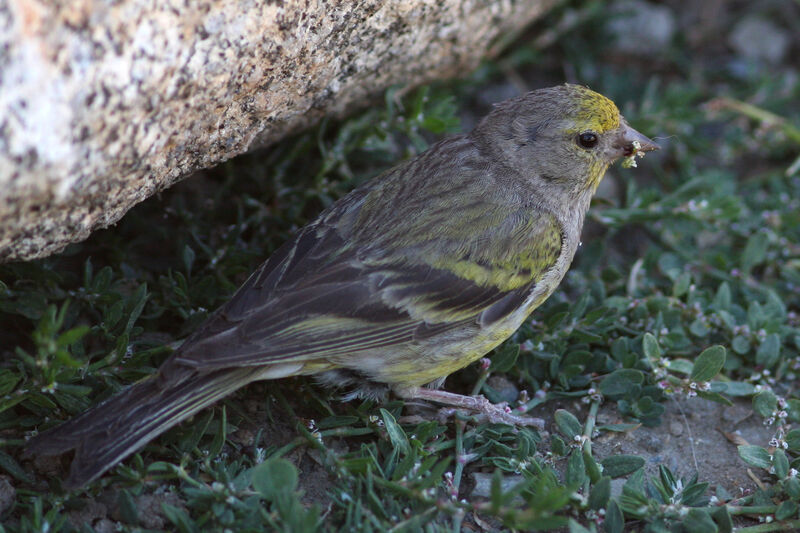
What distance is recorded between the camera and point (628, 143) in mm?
3926

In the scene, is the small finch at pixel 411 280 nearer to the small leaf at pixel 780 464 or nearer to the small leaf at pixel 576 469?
the small leaf at pixel 576 469

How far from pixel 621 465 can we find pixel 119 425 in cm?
200

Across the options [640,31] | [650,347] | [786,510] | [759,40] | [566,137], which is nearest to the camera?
[786,510]

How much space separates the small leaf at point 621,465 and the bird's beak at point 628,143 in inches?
56.6

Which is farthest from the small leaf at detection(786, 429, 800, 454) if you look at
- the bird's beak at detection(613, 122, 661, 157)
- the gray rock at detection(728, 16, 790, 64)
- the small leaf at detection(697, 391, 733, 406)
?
the gray rock at detection(728, 16, 790, 64)

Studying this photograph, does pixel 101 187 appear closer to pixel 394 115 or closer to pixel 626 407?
pixel 394 115

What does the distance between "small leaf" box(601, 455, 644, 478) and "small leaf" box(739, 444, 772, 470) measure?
0.46 metres

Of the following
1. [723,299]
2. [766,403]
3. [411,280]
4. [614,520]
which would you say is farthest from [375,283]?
[723,299]

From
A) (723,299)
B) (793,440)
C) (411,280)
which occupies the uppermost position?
(411,280)

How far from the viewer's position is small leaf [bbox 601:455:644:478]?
3.39 m

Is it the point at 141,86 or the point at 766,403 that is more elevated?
the point at 141,86

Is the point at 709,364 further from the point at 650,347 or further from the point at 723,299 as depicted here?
the point at 723,299

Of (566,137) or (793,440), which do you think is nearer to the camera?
(793,440)

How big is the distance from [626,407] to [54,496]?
95.7 inches
